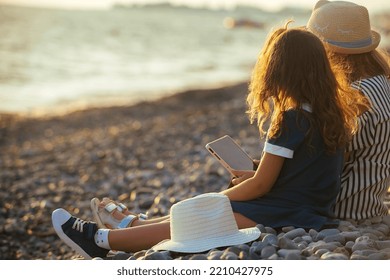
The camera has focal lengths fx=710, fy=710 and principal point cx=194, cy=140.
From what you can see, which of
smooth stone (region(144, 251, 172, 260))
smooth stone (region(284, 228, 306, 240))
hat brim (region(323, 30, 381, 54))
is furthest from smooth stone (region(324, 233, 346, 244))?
hat brim (region(323, 30, 381, 54))

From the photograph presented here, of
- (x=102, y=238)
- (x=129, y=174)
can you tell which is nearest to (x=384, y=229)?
(x=102, y=238)

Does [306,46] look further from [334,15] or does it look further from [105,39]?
[105,39]

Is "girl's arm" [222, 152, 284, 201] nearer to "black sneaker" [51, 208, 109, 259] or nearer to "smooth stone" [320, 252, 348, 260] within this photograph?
"smooth stone" [320, 252, 348, 260]

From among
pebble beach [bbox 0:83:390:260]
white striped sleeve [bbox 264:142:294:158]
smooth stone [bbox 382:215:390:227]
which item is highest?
white striped sleeve [bbox 264:142:294:158]

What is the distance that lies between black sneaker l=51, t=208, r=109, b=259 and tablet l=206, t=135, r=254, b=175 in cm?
71

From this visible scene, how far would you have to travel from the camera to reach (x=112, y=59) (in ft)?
68.2

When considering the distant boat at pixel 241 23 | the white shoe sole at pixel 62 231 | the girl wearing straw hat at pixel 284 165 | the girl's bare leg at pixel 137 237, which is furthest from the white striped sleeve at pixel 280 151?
the distant boat at pixel 241 23

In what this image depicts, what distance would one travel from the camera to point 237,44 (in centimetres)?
2789

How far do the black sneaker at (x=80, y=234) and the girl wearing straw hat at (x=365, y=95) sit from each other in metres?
1.21

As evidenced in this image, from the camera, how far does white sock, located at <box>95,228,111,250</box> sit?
11.1 ft

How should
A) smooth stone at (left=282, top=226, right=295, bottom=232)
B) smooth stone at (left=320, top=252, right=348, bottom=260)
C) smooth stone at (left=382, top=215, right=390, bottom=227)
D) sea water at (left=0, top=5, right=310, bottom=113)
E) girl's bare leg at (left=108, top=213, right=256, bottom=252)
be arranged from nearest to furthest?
smooth stone at (left=320, top=252, right=348, bottom=260) → smooth stone at (left=282, top=226, right=295, bottom=232) → girl's bare leg at (left=108, top=213, right=256, bottom=252) → smooth stone at (left=382, top=215, right=390, bottom=227) → sea water at (left=0, top=5, right=310, bottom=113)

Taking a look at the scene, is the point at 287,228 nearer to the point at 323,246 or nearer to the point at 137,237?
the point at 323,246

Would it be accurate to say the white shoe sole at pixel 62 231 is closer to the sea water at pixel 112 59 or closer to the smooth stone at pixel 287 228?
the smooth stone at pixel 287 228

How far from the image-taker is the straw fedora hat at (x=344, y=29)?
355 centimetres
